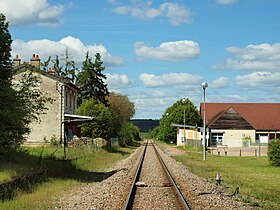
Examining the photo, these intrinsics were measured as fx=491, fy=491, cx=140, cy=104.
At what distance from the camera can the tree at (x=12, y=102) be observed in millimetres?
18500

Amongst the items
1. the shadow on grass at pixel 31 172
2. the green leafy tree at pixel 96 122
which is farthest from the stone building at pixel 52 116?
the shadow on grass at pixel 31 172

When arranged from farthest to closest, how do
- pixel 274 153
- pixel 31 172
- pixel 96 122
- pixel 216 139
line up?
pixel 216 139, pixel 96 122, pixel 274 153, pixel 31 172

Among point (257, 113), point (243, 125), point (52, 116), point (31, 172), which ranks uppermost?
point (257, 113)

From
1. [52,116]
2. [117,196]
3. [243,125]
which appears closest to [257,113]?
[243,125]

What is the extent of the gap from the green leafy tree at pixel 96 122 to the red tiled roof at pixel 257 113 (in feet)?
128

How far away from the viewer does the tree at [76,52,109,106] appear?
86.1 meters

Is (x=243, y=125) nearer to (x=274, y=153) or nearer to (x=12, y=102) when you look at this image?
(x=274, y=153)

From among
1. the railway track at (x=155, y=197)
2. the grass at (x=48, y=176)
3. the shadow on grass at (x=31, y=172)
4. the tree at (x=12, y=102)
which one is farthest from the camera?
the tree at (x=12, y=102)

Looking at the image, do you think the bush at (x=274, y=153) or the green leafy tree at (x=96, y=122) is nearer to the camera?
the bush at (x=274, y=153)

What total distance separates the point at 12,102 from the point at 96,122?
3412cm

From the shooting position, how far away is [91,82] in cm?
8606

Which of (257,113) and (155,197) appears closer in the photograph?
(155,197)

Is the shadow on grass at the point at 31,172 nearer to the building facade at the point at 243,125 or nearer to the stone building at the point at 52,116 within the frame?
the stone building at the point at 52,116

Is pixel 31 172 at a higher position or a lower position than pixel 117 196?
higher
